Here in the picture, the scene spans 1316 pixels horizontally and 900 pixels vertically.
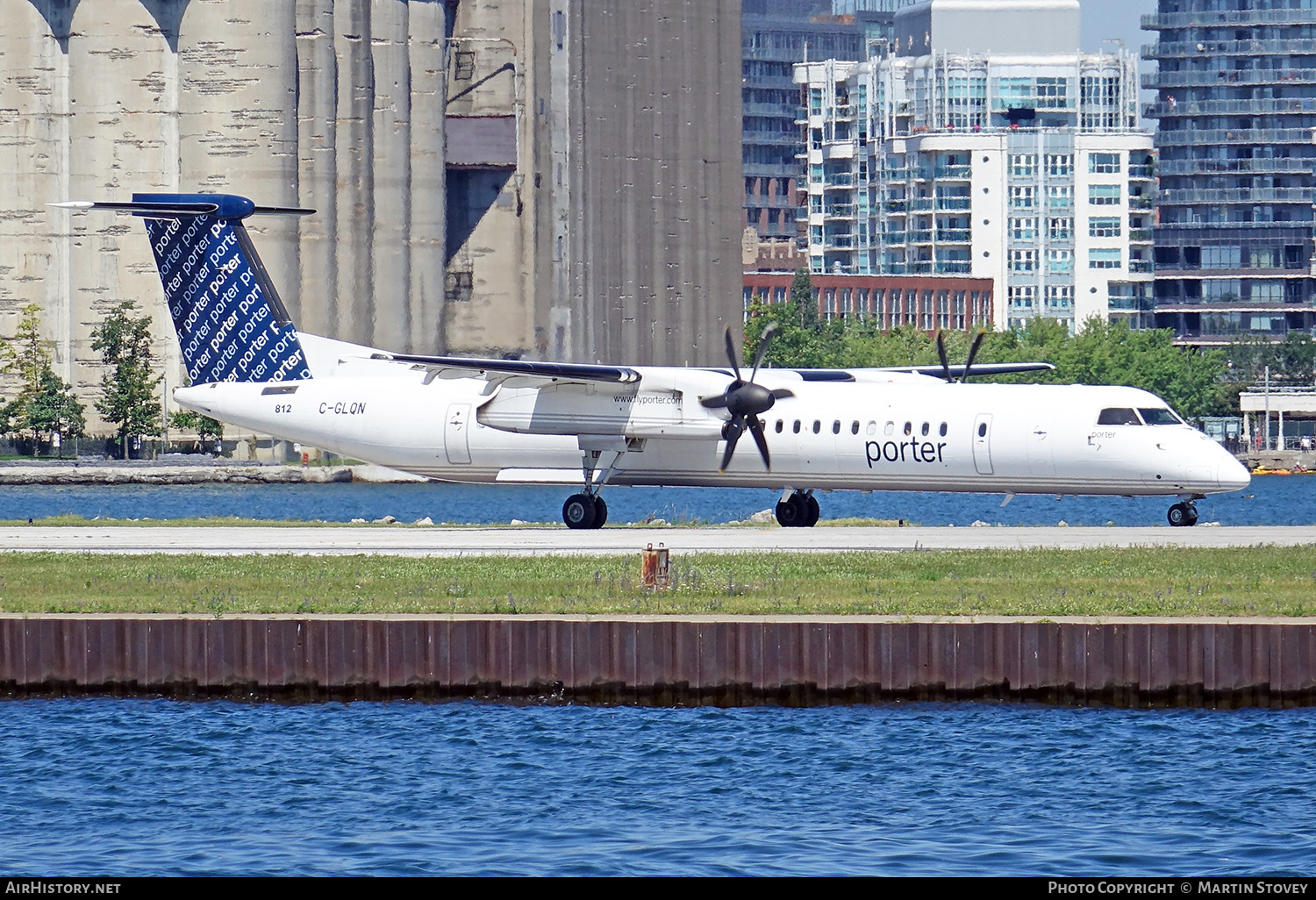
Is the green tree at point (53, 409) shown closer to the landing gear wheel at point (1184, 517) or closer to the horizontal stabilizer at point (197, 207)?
the horizontal stabilizer at point (197, 207)

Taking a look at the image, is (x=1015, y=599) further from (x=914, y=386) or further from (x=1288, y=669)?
→ (x=914, y=386)

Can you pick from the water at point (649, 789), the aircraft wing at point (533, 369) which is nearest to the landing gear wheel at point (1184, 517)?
the aircraft wing at point (533, 369)

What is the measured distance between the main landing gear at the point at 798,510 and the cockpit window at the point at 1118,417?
7.52 meters

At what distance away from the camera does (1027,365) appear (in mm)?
52906

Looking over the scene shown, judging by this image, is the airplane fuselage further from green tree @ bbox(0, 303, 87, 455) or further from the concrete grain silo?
green tree @ bbox(0, 303, 87, 455)

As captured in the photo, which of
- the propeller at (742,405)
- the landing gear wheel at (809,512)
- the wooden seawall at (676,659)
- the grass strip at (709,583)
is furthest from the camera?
the landing gear wheel at (809,512)

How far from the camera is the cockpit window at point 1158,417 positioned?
139 ft

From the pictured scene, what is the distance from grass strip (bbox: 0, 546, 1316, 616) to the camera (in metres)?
28.4

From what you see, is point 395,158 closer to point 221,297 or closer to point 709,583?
point 221,297

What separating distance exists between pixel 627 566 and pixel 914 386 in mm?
14259

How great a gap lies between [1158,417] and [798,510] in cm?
871

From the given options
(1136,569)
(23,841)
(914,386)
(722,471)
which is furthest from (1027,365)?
(23,841)

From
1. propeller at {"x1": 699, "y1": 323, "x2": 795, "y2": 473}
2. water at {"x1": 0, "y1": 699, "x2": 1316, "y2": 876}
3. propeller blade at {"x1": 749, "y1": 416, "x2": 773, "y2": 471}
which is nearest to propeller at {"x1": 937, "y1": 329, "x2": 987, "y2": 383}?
propeller at {"x1": 699, "y1": 323, "x2": 795, "y2": 473}

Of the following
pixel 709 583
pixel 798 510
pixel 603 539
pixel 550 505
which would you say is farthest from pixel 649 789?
pixel 550 505
